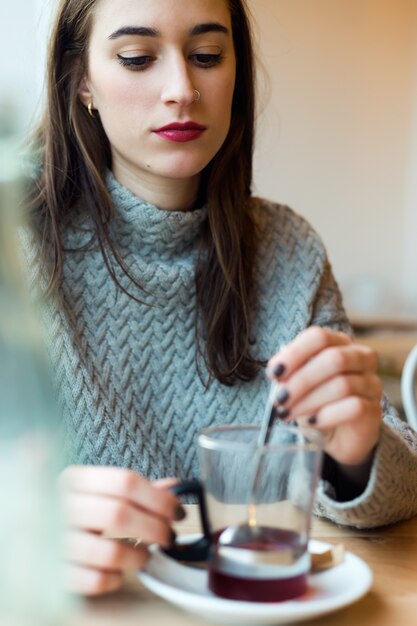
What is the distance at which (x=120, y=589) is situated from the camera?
28.5 inches

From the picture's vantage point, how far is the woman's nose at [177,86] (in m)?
1.22

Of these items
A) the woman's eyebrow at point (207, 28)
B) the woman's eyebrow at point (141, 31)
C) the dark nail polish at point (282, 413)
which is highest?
the woman's eyebrow at point (207, 28)

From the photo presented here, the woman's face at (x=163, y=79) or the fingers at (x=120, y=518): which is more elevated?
the woman's face at (x=163, y=79)

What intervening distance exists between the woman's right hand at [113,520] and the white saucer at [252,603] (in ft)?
0.08

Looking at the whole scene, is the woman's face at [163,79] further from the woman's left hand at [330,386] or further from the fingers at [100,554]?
the fingers at [100,554]

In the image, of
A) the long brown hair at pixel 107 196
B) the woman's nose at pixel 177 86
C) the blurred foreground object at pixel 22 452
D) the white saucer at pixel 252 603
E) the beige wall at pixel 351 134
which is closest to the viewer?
the blurred foreground object at pixel 22 452

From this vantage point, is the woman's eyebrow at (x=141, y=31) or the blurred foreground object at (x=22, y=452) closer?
the blurred foreground object at (x=22, y=452)

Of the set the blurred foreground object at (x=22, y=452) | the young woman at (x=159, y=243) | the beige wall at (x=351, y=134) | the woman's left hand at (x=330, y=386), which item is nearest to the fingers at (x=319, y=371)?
the woman's left hand at (x=330, y=386)

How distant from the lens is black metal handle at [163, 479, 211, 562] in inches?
27.7

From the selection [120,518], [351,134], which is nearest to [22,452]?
[120,518]

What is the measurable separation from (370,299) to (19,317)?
3699 mm

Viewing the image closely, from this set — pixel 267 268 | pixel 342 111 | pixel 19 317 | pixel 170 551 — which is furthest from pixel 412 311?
pixel 19 317

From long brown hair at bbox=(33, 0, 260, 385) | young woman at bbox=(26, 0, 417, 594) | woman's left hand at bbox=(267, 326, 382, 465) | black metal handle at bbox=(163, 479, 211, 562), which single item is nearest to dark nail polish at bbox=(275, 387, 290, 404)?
woman's left hand at bbox=(267, 326, 382, 465)

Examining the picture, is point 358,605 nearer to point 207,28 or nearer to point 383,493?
point 383,493
